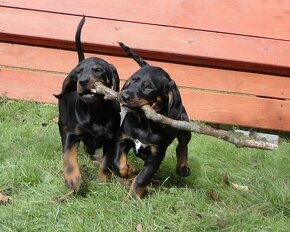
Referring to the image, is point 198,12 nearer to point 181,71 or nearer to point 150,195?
point 181,71

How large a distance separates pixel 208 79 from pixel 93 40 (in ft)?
4.74

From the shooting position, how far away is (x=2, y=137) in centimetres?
461

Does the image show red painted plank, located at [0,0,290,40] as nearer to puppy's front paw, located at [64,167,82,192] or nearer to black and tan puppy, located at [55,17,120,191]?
black and tan puppy, located at [55,17,120,191]

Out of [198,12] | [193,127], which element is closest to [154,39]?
[198,12]

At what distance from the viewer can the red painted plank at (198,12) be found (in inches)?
234

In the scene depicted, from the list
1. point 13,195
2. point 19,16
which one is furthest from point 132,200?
point 19,16

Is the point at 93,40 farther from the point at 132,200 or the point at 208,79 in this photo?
the point at 132,200

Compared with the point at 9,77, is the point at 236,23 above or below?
above

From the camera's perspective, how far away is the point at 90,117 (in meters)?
3.63

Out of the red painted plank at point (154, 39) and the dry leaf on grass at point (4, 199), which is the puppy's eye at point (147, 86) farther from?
the red painted plank at point (154, 39)

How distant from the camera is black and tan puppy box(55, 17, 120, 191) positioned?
349 cm

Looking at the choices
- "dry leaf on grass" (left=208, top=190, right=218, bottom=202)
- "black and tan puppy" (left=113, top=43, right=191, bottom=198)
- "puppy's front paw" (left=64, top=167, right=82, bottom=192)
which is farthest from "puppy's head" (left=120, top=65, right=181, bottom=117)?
"dry leaf on grass" (left=208, top=190, right=218, bottom=202)

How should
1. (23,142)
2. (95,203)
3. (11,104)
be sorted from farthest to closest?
(11,104), (23,142), (95,203)

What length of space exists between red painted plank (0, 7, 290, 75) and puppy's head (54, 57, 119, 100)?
7.05 feet
